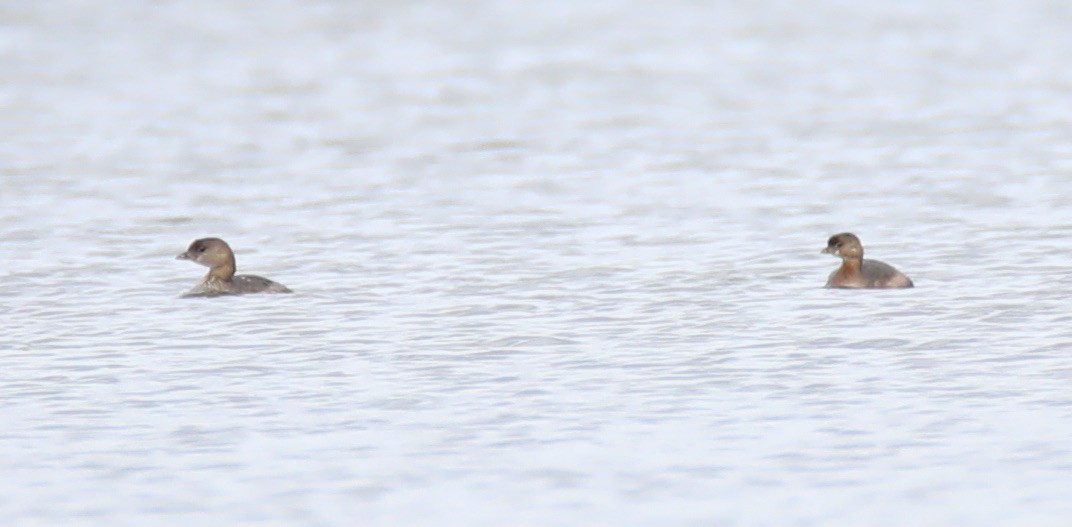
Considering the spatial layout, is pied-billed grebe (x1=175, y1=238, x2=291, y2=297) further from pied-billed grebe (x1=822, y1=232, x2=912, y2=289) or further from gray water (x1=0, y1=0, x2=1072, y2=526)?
pied-billed grebe (x1=822, y1=232, x2=912, y2=289)

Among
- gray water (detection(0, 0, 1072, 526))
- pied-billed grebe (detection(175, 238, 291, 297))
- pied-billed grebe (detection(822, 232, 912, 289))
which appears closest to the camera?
gray water (detection(0, 0, 1072, 526))

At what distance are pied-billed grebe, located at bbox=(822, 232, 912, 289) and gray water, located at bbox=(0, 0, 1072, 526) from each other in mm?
218

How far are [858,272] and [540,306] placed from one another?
1955 millimetres

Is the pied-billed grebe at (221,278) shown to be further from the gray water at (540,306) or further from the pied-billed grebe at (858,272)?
the pied-billed grebe at (858,272)

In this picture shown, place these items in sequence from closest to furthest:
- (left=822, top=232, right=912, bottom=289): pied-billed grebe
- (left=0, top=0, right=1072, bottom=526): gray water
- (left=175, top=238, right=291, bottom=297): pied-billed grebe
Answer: (left=0, top=0, right=1072, bottom=526): gray water
(left=822, top=232, right=912, bottom=289): pied-billed grebe
(left=175, top=238, right=291, bottom=297): pied-billed grebe

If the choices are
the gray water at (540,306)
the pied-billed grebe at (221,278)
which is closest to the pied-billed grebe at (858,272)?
the gray water at (540,306)

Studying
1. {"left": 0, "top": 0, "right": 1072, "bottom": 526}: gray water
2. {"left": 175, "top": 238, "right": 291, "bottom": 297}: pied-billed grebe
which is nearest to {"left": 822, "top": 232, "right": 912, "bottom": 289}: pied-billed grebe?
{"left": 0, "top": 0, "right": 1072, "bottom": 526}: gray water

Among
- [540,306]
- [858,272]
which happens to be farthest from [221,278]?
[858,272]

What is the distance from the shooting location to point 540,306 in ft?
42.5

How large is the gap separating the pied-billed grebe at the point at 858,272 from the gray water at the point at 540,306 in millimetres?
218

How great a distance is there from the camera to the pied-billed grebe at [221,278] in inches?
536

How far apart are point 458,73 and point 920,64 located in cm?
696

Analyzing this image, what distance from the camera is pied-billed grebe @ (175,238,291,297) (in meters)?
13.6

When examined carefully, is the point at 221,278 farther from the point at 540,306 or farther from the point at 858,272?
the point at 858,272
